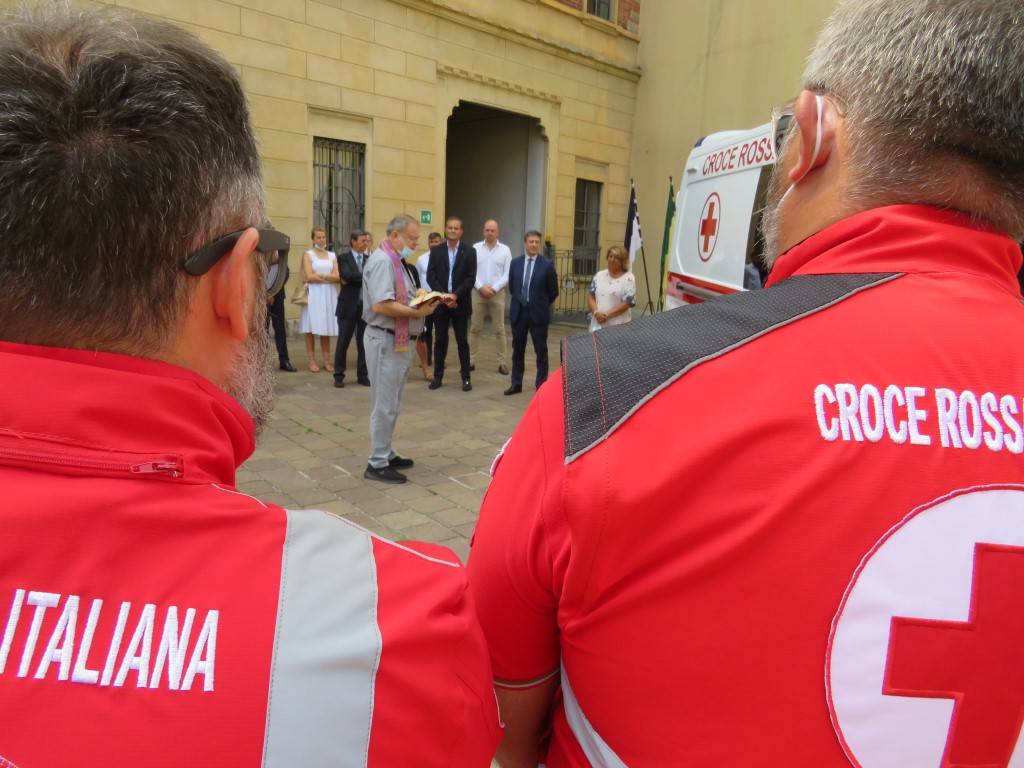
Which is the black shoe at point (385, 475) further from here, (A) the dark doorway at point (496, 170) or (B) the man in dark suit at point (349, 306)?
(A) the dark doorway at point (496, 170)

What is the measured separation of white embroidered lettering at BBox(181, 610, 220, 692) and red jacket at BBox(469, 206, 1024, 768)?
1.29ft

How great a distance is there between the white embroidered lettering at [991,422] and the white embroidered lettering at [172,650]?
85 centimetres

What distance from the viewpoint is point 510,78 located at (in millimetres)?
13609

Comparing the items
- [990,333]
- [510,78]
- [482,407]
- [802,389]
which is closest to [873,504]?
[802,389]

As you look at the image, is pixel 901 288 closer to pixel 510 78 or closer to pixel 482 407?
pixel 482 407

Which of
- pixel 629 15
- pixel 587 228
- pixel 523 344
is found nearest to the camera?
pixel 523 344

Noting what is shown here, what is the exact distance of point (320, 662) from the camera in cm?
68

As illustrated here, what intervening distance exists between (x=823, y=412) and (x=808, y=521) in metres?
0.12

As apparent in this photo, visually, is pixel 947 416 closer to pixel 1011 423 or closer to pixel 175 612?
pixel 1011 423

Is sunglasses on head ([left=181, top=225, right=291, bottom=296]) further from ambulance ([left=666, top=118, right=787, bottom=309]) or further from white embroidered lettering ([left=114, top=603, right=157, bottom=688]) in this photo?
ambulance ([left=666, top=118, right=787, bottom=309])

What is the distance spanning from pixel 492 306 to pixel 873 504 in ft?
30.0

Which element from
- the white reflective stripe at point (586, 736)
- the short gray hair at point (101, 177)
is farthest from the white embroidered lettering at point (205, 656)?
the white reflective stripe at point (586, 736)

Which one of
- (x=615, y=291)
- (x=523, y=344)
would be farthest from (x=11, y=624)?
(x=523, y=344)

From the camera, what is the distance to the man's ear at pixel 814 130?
1011 millimetres
